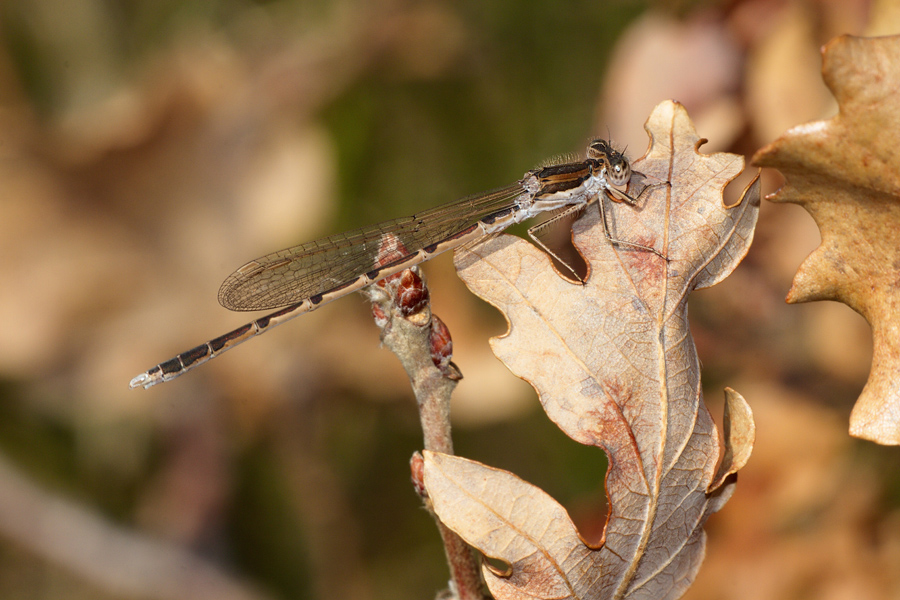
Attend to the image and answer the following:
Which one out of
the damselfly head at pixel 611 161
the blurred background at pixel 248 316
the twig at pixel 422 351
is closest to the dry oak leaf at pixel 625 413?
the twig at pixel 422 351

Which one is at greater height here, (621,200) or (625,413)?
(621,200)

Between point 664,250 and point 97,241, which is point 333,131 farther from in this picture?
point 664,250

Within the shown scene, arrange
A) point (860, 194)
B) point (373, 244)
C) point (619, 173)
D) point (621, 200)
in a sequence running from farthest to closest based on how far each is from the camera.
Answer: point (373, 244)
point (619, 173)
point (621, 200)
point (860, 194)

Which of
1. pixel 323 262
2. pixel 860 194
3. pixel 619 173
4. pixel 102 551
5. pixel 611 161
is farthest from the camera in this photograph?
pixel 102 551

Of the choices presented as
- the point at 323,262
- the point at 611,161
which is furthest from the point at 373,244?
the point at 611,161

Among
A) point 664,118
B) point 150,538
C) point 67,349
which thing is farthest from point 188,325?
point 664,118

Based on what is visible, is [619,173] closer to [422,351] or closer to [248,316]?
[422,351]
